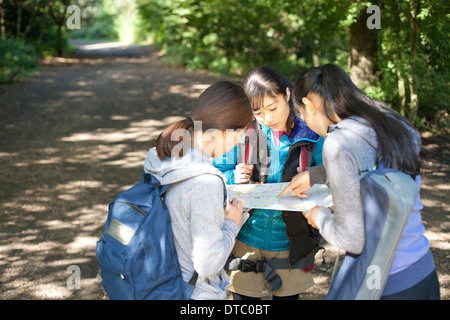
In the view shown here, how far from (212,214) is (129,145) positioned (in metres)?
6.76

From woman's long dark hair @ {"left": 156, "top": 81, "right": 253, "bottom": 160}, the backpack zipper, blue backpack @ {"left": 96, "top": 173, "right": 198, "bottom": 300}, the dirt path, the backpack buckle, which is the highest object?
woman's long dark hair @ {"left": 156, "top": 81, "right": 253, "bottom": 160}

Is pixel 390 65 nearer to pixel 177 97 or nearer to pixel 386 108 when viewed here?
pixel 386 108

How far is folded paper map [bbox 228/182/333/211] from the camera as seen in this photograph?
2043 millimetres

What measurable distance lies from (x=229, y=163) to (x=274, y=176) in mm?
295

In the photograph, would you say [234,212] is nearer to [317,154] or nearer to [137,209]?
[137,209]

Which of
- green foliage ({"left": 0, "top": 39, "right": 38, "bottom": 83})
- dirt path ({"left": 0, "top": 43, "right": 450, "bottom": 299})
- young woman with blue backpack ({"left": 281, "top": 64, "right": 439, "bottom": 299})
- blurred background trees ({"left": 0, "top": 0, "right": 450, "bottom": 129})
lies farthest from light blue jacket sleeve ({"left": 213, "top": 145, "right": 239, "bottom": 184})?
green foliage ({"left": 0, "top": 39, "right": 38, "bottom": 83})

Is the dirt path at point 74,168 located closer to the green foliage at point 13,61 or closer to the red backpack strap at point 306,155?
the green foliage at point 13,61

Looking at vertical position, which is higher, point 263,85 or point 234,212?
point 263,85

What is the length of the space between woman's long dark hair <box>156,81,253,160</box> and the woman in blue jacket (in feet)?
1.98

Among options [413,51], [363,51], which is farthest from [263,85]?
[363,51]

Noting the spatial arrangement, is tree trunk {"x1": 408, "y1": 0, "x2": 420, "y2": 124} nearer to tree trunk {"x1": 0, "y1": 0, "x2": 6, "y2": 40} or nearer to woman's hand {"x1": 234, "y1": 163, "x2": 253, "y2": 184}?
woman's hand {"x1": 234, "y1": 163, "x2": 253, "y2": 184}

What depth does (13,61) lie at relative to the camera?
1423cm

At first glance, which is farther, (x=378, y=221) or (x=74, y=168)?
(x=74, y=168)
